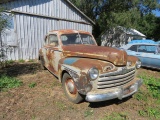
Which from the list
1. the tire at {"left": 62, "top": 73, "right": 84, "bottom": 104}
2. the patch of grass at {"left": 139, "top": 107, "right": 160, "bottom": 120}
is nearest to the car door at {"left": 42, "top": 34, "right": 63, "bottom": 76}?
the tire at {"left": 62, "top": 73, "right": 84, "bottom": 104}

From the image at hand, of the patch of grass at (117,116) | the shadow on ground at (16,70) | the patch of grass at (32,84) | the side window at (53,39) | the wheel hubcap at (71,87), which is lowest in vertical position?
the patch of grass at (117,116)

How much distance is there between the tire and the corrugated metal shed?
18.6 ft

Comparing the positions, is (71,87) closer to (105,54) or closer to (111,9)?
(105,54)

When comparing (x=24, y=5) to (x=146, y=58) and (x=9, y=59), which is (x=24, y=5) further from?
(x=146, y=58)

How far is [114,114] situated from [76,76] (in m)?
1.28

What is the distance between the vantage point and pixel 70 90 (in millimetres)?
Result: 4316

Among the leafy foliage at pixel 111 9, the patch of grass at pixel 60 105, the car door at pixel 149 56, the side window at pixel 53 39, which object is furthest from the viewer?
the leafy foliage at pixel 111 9

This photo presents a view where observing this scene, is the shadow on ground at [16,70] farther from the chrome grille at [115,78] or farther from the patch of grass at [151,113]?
the patch of grass at [151,113]

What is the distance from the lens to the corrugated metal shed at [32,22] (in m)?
9.58

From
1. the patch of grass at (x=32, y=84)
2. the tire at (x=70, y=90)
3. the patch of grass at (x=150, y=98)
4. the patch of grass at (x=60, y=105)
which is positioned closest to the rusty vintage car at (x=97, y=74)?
the tire at (x=70, y=90)

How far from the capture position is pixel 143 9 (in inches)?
764

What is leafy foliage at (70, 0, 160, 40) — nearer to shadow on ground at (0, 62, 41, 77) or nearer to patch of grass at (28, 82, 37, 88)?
shadow on ground at (0, 62, 41, 77)

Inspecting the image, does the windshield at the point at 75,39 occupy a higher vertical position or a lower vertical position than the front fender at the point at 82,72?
higher

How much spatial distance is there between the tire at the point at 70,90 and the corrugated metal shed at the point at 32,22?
567 centimetres
